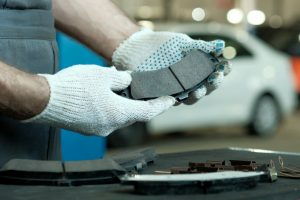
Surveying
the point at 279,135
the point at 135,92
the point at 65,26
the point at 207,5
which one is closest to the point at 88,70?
the point at 135,92

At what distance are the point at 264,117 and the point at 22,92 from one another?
9.58 m

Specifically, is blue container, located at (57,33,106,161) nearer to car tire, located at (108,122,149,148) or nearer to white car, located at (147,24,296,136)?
car tire, located at (108,122,149,148)

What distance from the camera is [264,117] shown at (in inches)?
450

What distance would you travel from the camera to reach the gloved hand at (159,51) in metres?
2.40

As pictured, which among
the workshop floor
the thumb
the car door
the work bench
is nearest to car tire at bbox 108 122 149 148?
the workshop floor

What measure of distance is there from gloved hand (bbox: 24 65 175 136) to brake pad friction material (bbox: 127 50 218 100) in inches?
1.3

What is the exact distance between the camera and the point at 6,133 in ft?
7.66

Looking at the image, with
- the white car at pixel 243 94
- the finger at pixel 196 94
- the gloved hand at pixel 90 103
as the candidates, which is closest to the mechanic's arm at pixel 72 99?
the gloved hand at pixel 90 103

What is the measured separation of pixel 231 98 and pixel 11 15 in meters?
8.37

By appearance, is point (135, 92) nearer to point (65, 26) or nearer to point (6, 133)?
point (6, 133)

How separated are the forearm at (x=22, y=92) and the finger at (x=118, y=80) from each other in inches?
6.4

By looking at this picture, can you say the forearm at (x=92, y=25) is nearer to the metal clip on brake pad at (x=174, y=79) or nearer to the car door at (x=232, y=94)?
the metal clip on brake pad at (x=174, y=79)

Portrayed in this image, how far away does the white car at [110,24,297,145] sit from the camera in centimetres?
1007

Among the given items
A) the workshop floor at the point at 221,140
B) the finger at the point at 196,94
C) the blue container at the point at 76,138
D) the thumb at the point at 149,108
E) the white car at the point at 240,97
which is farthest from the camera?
the white car at the point at 240,97
